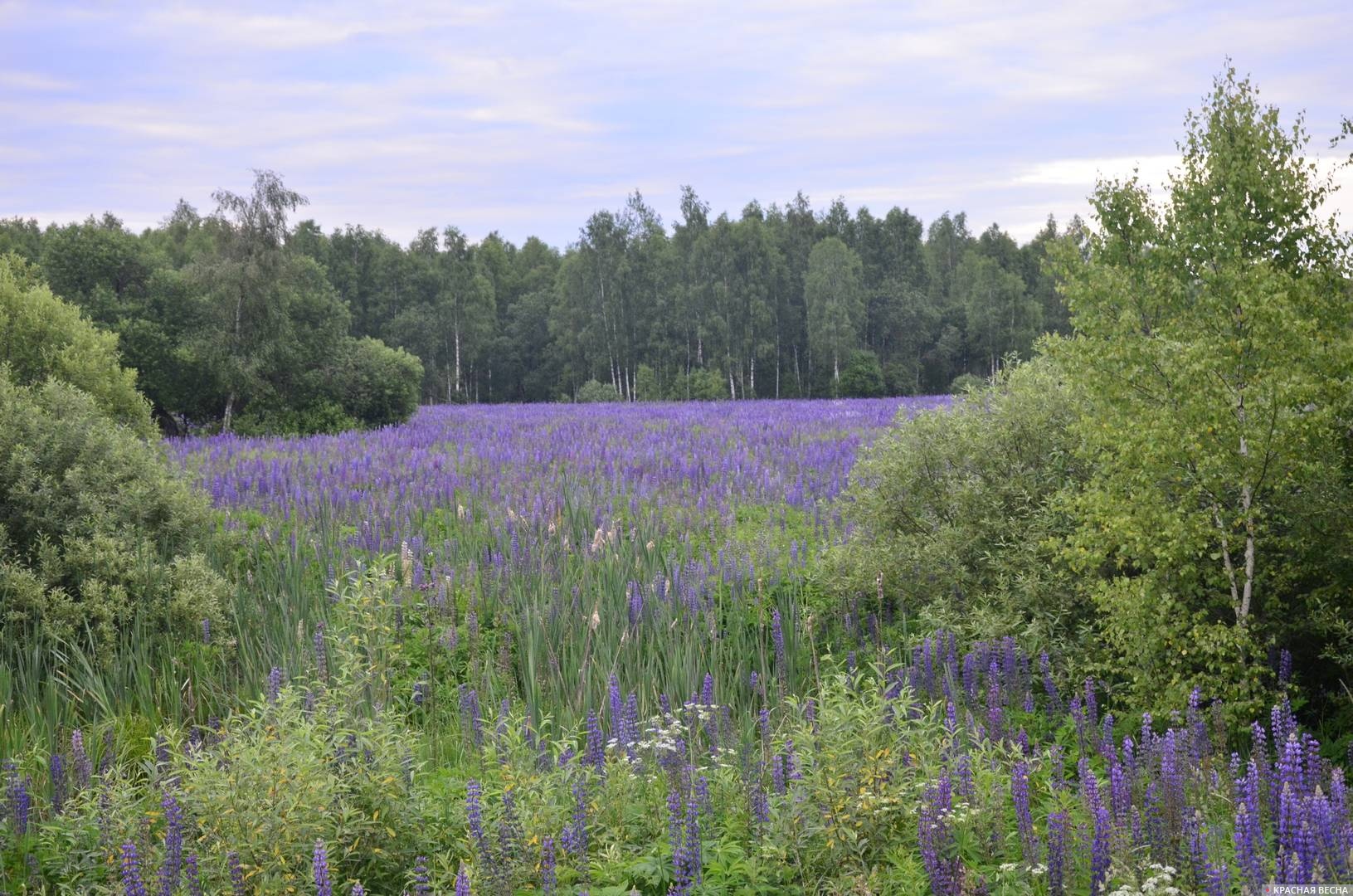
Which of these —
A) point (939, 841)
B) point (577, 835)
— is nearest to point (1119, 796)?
point (939, 841)

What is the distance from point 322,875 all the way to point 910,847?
6.90 ft

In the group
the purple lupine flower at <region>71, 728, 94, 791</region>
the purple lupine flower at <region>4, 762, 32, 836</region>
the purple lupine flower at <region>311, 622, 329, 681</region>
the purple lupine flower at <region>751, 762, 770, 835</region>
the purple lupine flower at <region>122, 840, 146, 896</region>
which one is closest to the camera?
the purple lupine flower at <region>122, 840, 146, 896</region>

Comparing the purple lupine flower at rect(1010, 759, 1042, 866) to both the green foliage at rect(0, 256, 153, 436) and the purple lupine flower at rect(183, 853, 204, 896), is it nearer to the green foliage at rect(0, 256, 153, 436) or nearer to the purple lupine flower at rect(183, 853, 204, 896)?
the purple lupine flower at rect(183, 853, 204, 896)

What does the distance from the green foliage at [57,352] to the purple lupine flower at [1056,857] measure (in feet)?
39.2

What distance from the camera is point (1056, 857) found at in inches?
129

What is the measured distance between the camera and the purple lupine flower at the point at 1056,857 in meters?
3.27

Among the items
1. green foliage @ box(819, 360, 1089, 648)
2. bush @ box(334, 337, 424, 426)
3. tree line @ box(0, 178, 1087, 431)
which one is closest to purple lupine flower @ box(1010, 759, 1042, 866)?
green foliage @ box(819, 360, 1089, 648)

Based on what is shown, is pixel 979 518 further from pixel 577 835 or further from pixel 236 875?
pixel 236 875

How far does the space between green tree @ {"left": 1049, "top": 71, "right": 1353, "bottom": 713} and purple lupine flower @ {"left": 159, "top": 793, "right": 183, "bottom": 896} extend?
469 cm

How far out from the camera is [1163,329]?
5.68 m

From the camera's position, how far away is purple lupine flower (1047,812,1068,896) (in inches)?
129

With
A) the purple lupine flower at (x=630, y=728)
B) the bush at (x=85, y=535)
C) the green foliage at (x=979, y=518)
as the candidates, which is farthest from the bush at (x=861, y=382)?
the purple lupine flower at (x=630, y=728)

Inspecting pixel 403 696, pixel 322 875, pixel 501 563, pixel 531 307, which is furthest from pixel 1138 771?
pixel 531 307

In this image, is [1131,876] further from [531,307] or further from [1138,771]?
[531,307]
